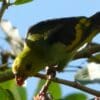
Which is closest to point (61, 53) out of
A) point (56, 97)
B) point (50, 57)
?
point (50, 57)

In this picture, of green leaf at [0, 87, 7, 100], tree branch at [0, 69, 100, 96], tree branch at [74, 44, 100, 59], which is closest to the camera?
tree branch at [0, 69, 100, 96]

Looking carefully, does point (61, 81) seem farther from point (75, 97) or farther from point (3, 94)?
point (3, 94)

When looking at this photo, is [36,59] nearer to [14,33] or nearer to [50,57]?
[50,57]

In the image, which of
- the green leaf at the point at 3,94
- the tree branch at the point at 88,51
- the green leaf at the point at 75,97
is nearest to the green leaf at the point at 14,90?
the green leaf at the point at 3,94

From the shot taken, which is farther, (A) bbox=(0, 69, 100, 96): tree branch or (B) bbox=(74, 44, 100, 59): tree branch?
(B) bbox=(74, 44, 100, 59): tree branch

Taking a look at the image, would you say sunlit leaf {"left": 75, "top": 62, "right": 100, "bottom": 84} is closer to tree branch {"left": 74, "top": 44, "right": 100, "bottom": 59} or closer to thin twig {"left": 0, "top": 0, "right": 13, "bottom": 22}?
tree branch {"left": 74, "top": 44, "right": 100, "bottom": 59}

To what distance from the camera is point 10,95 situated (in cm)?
100

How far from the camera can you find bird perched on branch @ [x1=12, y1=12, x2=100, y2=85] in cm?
100

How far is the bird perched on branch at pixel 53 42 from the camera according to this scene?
1005 mm

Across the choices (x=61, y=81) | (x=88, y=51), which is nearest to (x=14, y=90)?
(x=61, y=81)

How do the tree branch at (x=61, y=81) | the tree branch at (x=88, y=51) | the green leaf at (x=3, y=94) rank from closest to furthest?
the tree branch at (x=61, y=81)
the green leaf at (x=3, y=94)
the tree branch at (x=88, y=51)

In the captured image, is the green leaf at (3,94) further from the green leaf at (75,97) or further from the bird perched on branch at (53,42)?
the green leaf at (75,97)

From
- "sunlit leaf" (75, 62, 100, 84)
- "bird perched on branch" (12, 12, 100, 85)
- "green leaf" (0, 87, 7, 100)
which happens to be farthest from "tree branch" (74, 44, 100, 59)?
"green leaf" (0, 87, 7, 100)

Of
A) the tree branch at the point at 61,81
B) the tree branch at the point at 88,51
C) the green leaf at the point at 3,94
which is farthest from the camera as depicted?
the tree branch at the point at 88,51
